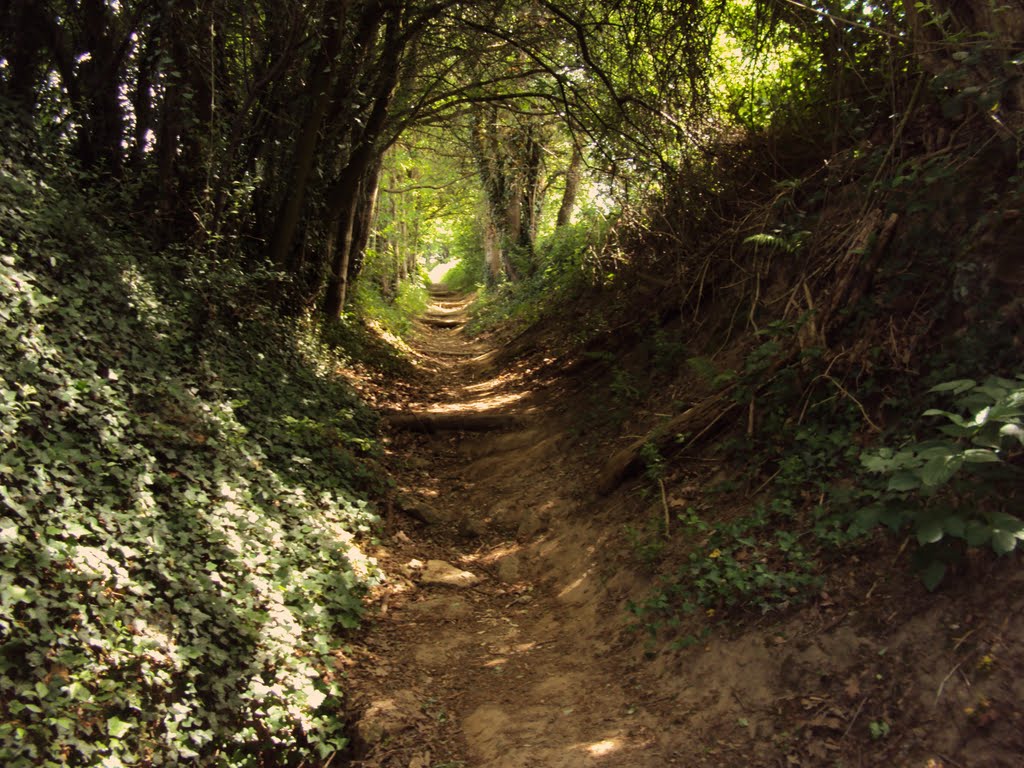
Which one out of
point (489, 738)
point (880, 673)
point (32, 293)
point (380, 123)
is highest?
point (380, 123)

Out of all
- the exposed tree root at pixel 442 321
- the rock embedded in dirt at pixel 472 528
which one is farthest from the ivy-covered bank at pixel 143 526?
the exposed tree root at pixel 442 321

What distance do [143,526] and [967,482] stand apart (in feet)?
14.8

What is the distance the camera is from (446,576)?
6457mm

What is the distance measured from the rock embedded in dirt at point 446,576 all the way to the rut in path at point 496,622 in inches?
2.3

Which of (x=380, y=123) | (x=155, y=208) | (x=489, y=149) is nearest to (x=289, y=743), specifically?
(x=155, y=208)

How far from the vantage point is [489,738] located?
14.0 feet

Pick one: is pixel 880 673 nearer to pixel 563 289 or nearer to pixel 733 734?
pixel 733 734

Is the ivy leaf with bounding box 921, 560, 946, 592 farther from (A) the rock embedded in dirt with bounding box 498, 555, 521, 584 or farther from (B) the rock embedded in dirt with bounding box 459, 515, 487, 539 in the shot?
(B) the rock embedded in dirt with bounding box 459, 515, 487, 539

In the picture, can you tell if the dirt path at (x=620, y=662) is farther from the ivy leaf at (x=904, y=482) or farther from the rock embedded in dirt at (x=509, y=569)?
the ivy leaf at (x=904, y=482)

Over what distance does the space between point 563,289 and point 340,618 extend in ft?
33.3

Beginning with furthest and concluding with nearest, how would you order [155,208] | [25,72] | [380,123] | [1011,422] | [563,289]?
[563,289], [380,123], [155,208], [25,72], [1011,422]

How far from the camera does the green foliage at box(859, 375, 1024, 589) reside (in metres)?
3.22

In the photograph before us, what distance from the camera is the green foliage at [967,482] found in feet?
10.6

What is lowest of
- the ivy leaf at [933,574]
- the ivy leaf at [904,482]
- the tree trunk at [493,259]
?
the ivy leaf at [933,574]
